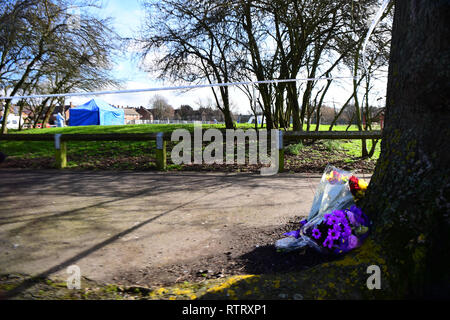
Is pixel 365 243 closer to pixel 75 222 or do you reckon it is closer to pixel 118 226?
pixel 118 226

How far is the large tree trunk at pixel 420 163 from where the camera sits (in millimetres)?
2016

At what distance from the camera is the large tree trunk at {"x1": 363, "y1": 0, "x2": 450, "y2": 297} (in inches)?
79.4

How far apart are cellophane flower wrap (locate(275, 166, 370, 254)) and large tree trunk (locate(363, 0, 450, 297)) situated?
0.52 ft

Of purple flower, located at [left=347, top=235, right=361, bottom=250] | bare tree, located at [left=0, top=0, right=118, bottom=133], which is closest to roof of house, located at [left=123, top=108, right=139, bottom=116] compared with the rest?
bare tree, located at [left=0, top=0, right=118, bottom=133]

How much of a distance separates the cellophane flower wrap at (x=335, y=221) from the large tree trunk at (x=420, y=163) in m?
0.16

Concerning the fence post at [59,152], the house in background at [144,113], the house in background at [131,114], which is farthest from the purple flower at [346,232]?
the house in background at [144,113]

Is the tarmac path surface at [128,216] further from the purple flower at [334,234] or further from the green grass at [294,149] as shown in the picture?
the green grass at [294,149]

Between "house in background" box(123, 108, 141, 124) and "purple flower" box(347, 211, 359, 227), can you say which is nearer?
"purple flower" box(347, 211, 359, 227)

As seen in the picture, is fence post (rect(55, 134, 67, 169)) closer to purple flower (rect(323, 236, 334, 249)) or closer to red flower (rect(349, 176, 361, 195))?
red flower (rect(349, 176, 361, 195))

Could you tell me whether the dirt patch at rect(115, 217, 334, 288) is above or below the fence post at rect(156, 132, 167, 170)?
below

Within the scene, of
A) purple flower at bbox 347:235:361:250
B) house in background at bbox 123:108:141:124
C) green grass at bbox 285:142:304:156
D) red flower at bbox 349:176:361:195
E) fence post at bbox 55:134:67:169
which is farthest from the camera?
house in background at bbox 123:108:141:124

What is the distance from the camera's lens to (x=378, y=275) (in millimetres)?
1973
